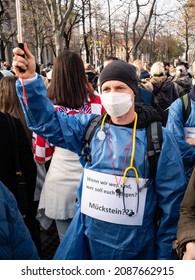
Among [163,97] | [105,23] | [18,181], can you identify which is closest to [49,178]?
[18,181]

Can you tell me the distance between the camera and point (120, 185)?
1833 millimetres

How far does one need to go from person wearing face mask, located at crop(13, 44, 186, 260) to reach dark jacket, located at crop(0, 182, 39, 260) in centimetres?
47

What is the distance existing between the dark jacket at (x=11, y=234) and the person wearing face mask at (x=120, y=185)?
0.47m

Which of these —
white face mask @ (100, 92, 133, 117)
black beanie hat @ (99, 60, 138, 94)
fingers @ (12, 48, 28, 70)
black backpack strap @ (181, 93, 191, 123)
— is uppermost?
fingers @ (12, 48, 28, 70)

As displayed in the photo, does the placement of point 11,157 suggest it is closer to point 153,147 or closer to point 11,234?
point 11,234

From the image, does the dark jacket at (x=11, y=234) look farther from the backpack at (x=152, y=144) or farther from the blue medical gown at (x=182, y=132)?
the blue medical gown at (x=182, y=132)

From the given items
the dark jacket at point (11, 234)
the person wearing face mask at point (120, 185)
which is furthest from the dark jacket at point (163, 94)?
the dark jacket at point (11, 234)

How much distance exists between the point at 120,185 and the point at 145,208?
207 millimetres

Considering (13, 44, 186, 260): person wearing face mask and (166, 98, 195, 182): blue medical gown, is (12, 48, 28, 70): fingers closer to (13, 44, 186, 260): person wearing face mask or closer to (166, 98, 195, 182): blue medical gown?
(13, 44, 186, 260): person wearing face mask

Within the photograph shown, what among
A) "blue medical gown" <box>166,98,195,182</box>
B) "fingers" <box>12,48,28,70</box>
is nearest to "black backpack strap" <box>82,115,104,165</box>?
"fingers" <box>12,48,28,70</box>

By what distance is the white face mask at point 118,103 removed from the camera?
6.35 feet

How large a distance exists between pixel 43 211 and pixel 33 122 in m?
1.04

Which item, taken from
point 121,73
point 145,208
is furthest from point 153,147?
point 121,73

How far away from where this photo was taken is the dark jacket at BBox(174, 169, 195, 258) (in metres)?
1.61
